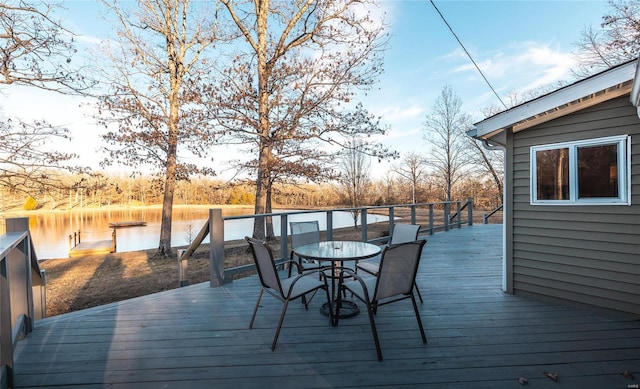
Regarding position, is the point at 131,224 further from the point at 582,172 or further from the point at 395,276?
the point at 582,172

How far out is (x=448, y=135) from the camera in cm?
1939

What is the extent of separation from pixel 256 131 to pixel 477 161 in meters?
16.9

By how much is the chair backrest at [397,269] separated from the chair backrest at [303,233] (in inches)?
65.8

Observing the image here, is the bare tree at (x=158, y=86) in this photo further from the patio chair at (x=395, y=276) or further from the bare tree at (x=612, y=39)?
the bare tree at (x=612, y=39)

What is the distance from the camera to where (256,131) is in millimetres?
8523

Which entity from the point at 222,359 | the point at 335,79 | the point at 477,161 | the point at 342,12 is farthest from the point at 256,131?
the point at 477,161

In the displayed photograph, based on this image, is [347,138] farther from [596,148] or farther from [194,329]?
[194,329]

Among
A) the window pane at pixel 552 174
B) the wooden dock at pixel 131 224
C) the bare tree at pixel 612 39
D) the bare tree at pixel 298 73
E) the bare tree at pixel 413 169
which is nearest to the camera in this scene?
the window pane at pixel 552 174

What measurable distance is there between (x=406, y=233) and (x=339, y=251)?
1113 millimetres

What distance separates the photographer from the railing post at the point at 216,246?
3.87 metres

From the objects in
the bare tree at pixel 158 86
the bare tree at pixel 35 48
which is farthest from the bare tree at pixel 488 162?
the bare tree at pixel 35 48

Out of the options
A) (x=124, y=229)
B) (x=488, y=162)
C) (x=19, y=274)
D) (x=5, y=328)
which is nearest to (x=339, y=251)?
(x=5, y=328)

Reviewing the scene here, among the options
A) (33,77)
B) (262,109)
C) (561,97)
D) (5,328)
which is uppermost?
(262,109)

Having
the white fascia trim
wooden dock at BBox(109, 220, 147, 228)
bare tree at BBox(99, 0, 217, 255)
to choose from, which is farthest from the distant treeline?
wooden dock at BBox(109, 220, 147, 228)
